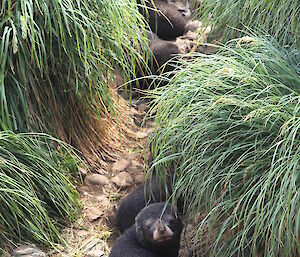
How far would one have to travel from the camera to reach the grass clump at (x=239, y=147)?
2.86 meters

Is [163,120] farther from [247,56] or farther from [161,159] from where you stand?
[247,56]

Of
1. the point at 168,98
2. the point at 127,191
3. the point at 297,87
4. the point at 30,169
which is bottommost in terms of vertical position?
the point at 127,191

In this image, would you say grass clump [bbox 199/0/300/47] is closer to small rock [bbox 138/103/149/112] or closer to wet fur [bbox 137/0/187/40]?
small rock [bbox 138/103/149/112]

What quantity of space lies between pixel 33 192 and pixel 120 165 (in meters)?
1.11

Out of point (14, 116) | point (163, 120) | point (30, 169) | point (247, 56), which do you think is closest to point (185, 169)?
point (163, 120)

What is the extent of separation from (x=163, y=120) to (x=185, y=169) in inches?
15.6

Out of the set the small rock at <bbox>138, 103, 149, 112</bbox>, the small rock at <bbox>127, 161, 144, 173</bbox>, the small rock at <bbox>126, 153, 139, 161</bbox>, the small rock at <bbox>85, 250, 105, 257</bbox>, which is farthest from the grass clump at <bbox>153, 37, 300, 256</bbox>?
the small rock at <bbox>138, 103, 149, 112</bbox>

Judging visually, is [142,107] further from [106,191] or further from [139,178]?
[106,191]

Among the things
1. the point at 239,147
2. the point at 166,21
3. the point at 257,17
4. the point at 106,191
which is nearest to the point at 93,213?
the point at 106,191

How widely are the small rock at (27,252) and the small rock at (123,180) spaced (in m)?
1.05

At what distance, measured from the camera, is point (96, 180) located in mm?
4512

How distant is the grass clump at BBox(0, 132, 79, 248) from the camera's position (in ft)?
11.7

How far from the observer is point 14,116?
12.9ft

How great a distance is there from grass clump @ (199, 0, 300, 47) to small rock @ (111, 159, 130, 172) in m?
1.22
